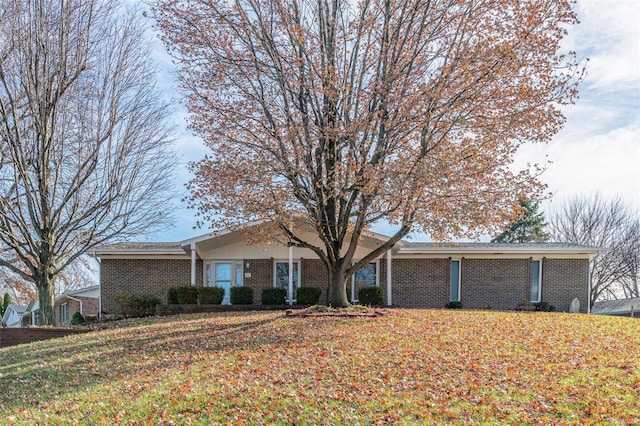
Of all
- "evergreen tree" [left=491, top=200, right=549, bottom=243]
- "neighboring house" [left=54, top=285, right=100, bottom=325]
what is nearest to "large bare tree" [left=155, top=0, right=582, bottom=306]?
"neighboring house" [left=54, top=285, right=100, bottom=325]

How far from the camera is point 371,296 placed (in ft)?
63.2

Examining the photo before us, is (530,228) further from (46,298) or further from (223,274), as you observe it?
(46,298)

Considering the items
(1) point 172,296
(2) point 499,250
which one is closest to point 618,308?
(2) point 499,250

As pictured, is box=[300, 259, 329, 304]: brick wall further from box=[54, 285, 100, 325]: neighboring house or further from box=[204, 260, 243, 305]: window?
box=[54, 285, 100, 325]: neighboring house

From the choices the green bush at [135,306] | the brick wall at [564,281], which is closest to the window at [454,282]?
the brick wall at [564,281]

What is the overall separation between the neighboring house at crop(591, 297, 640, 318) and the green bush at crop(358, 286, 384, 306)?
18141 mm

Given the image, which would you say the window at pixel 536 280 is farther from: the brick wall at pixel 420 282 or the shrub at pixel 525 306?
the brick wall at pixel 420 282

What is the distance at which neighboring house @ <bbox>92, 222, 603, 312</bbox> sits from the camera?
2095 centimetres

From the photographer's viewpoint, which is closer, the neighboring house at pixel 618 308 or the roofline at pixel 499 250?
the roofline at pixel 499 250

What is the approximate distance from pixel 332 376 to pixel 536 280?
16235 mm

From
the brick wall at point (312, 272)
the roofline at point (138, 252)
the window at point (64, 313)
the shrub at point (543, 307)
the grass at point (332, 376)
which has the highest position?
the roofline at point (138, 252)

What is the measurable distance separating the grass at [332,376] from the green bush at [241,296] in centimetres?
672

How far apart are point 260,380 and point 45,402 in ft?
9.76

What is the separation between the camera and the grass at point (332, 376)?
20.5ft
